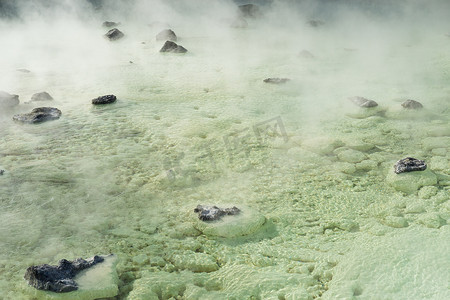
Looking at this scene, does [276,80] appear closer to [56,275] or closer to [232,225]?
[232,225]

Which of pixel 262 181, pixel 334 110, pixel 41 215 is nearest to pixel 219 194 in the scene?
pixel 262 181

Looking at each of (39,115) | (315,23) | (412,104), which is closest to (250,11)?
(315,23)

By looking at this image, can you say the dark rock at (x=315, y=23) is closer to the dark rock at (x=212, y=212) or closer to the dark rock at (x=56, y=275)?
the dark rock at (x=212, y=212)

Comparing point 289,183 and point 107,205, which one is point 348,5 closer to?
point 289,183

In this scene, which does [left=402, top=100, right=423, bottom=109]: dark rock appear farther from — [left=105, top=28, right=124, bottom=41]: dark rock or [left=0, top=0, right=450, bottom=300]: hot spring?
[left=105, top=28, right=124, bottom=41]: dark rock

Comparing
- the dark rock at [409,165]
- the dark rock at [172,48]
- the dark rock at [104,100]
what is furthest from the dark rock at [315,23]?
the dark rock at [409,165]

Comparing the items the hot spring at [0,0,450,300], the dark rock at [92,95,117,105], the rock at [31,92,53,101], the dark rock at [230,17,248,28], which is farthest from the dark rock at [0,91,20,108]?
the dark rock at [230,17,248,28]
